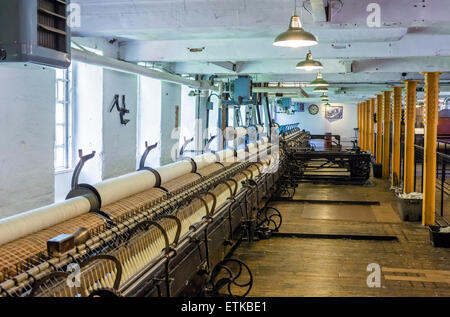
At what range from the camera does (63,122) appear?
7355mm

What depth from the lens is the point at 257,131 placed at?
449 inches

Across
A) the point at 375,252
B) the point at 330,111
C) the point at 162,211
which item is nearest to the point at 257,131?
the point at 375,252

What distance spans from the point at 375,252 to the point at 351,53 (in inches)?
110

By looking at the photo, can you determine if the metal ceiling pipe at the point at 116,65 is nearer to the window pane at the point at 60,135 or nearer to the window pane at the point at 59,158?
the window pane at the point at 60,135

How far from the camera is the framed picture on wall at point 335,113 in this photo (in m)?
32.0

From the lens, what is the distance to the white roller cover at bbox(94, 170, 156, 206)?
3.53 meters

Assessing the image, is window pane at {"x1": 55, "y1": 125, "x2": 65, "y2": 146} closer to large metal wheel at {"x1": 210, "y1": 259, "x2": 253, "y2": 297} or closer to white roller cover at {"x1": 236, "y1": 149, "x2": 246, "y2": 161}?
white roller cover at {"x1": 236, "y1": 149, "x2": 246, "y2": 161}

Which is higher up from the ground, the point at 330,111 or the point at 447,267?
the point at 330,111

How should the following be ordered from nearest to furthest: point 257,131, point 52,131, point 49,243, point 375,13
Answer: point 49,243, point 375,13, point 52,131, point 257,131

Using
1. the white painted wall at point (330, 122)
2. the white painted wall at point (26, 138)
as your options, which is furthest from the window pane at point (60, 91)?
the white painted wall at point (330, 122)

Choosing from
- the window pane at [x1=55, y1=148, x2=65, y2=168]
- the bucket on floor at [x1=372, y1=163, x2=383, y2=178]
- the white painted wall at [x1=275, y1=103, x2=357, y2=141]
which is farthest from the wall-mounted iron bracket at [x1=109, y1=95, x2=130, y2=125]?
the white painted wall at [x1=275, y1=103, x2=357, y2=141]

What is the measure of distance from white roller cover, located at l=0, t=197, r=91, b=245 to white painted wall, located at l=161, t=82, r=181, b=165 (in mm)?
6794

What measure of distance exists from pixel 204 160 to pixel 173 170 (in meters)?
1.32

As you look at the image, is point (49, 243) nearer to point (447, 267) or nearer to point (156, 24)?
point (156, 24)
